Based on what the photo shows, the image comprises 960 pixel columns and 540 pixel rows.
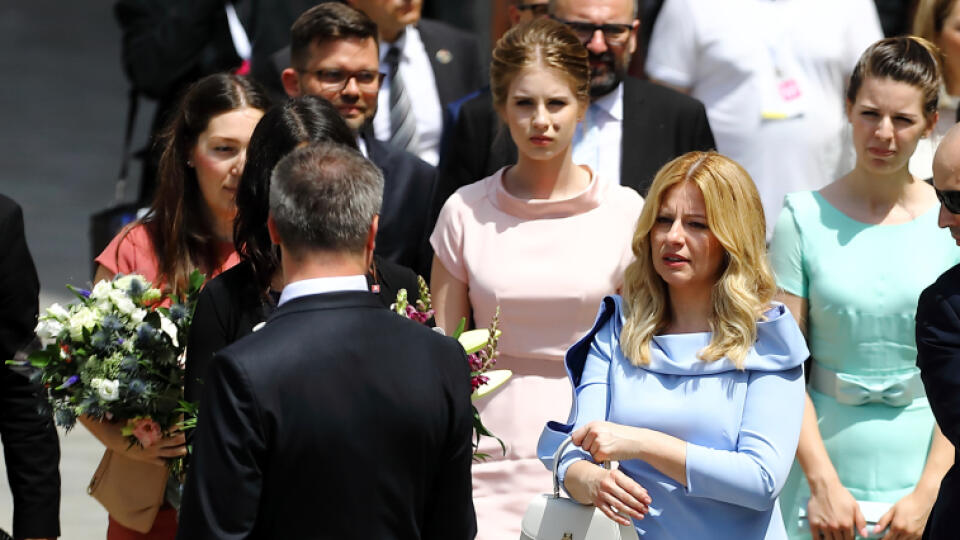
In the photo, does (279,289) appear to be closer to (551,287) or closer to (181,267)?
(181,267)

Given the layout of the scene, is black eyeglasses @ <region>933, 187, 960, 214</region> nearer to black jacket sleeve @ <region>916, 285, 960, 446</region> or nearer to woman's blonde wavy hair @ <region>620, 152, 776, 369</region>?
black jacket sleeve @ <region>916, 285, 960, 446</region>

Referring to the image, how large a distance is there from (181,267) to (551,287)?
1.08 m

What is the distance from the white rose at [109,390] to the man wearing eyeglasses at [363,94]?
1630mm

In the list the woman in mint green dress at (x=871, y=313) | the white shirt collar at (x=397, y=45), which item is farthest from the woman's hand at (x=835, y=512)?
the white shirt collar at (x=397, y=45)

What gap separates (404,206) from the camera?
16.6 feet

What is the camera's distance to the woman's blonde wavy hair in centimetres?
356

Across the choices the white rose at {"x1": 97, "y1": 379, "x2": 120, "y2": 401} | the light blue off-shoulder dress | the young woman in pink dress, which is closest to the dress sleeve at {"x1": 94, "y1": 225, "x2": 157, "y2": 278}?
the white rose at {"x1": 97, "y1": 379, "x2": 120, "y2": 401}

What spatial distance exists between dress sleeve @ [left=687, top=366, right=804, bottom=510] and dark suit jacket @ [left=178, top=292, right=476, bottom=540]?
0.82 m

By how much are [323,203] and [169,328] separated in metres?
0.97

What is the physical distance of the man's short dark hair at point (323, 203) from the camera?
279 cm

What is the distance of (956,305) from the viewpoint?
329cm

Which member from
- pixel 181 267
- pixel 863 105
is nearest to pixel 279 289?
pixel 181 267

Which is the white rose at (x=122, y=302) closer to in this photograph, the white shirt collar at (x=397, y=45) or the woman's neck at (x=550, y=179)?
the woman's neck at (x=550, y=179)

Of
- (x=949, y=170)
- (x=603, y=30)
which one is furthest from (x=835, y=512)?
(x=603, y=30)
